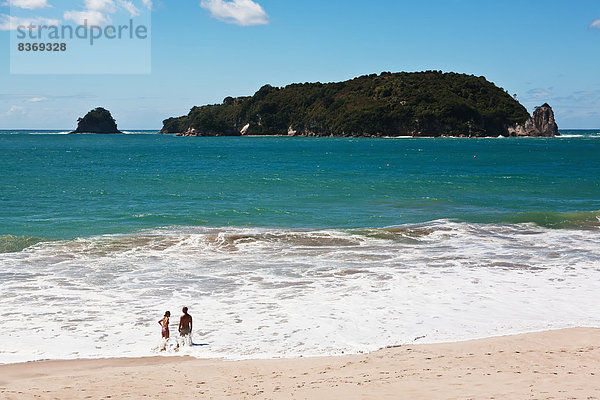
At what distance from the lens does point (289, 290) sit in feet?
52.3

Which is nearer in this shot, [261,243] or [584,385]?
[584,385]

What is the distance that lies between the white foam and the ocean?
0.06 metres

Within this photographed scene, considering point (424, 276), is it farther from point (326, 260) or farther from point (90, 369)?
point (90, 369)

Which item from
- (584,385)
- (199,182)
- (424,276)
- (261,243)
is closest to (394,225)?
(261,243)

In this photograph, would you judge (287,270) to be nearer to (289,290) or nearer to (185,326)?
(289,290)

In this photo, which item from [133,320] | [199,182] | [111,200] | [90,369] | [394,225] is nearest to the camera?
[90,369]

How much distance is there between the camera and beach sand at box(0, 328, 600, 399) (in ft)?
28.7

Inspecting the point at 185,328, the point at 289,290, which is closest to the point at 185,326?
the point at 185,328

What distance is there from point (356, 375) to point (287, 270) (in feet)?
29.0

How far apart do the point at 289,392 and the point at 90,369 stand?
3.85m

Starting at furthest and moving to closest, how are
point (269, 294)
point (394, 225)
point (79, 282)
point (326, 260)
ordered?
point (394, 225)
point (326, 260)
point (79, 282)
point (269, 294)

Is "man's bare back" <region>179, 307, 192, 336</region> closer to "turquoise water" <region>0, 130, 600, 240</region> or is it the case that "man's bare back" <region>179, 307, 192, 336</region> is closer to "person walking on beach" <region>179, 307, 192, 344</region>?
"person walking on beach" <region>179, 307, 192, 344</region>

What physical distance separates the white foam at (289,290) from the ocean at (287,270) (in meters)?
0.06

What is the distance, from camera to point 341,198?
122 ft
